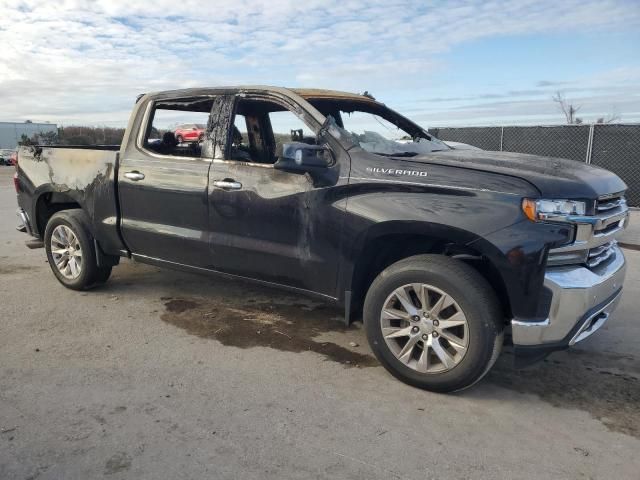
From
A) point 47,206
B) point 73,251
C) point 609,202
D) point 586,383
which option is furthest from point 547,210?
point 47,206

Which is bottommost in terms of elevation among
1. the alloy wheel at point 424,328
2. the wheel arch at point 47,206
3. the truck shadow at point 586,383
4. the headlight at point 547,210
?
the truck shadow at point 586,383

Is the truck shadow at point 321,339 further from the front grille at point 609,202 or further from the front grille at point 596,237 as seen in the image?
the front grille at point 609,202

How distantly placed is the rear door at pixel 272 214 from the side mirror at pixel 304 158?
0.23 feet

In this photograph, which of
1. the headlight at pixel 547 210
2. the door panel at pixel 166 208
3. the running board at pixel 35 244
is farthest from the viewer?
the running board at pixel 35 244

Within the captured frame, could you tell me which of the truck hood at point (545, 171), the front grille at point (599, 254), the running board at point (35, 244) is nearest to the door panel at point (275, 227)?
the truck hood at point (545, 171)

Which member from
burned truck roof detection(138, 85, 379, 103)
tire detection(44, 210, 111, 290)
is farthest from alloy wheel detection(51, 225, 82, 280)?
burned truck roof detection(138, 85, 379, 103)

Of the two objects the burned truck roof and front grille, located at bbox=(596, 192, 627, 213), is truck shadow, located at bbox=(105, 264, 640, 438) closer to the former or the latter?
front grille, located at bbox=(596, 192, 627, 213)

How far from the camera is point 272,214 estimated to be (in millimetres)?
4008

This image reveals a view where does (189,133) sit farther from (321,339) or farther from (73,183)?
(321,339)

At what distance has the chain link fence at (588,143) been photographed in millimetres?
11711

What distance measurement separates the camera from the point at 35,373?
3703 mm

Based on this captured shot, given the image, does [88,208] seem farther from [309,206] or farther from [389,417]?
[389,417]

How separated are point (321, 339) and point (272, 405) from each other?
1.16 metres

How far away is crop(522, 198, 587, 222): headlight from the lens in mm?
3090
